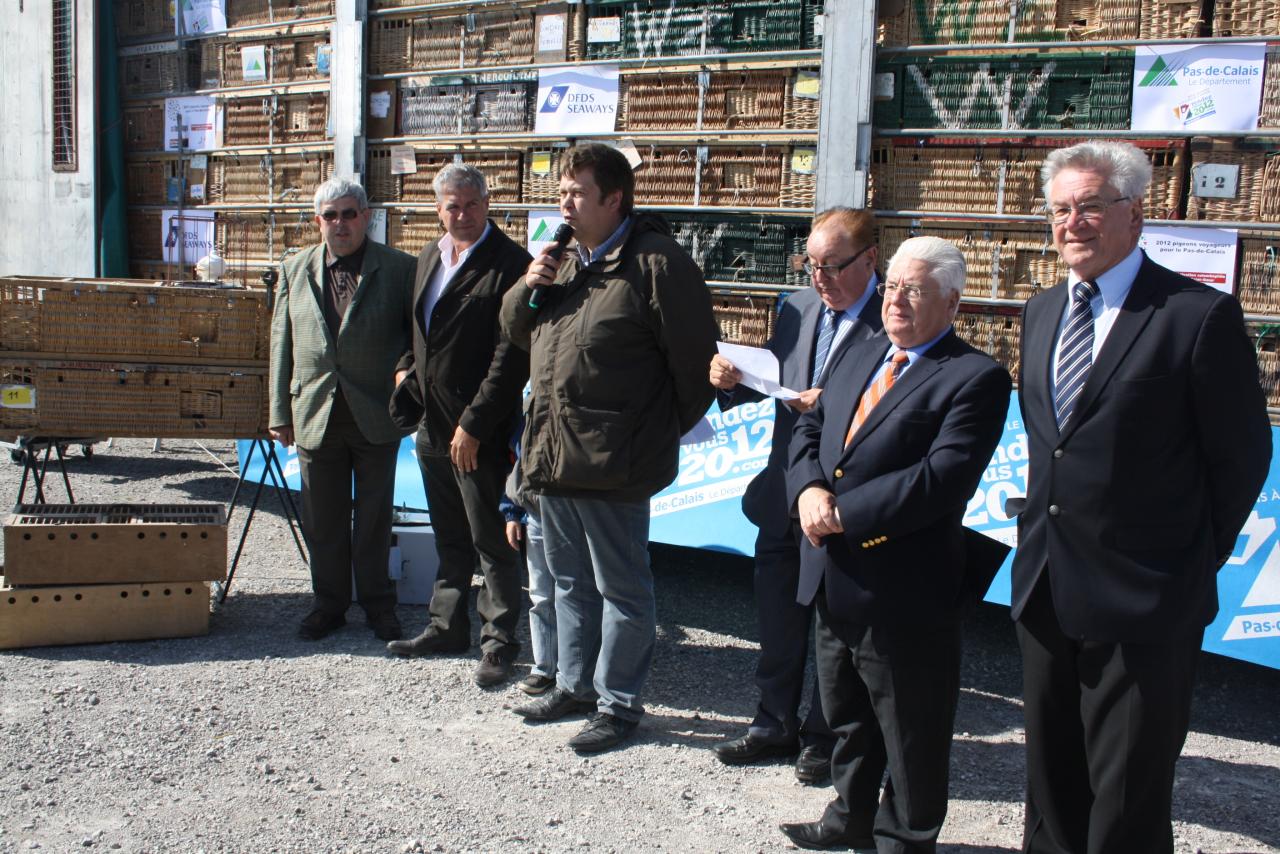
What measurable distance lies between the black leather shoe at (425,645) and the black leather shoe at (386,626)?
0.14 m

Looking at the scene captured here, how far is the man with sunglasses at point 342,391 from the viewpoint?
508 centimetres

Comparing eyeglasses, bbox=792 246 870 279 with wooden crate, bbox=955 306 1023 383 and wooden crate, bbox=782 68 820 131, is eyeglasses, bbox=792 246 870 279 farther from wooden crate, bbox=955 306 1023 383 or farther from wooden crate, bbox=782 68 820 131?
wooden crate, bbox=782 68 820 131

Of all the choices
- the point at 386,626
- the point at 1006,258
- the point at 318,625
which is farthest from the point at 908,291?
the point at 1006,258

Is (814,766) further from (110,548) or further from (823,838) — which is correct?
(110,548)

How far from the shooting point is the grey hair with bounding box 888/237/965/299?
298 cm

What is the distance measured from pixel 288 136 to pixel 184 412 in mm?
4232

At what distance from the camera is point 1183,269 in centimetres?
579

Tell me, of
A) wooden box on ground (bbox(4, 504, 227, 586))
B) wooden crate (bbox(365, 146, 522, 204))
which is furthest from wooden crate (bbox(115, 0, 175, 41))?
wooden box on ground (bbox(4, 504, 227, 586))

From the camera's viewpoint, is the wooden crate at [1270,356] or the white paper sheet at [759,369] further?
the wooden crate at [1270,356]

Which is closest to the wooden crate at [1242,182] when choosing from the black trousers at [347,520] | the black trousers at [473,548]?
the black trousers at [473,548]

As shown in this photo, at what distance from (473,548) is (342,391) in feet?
3.11

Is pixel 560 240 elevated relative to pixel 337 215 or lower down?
lower down

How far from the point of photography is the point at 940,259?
2986 millimetres

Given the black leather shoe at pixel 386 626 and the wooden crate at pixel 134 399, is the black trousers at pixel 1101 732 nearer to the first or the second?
the black leather shoe at pixel 386 626
